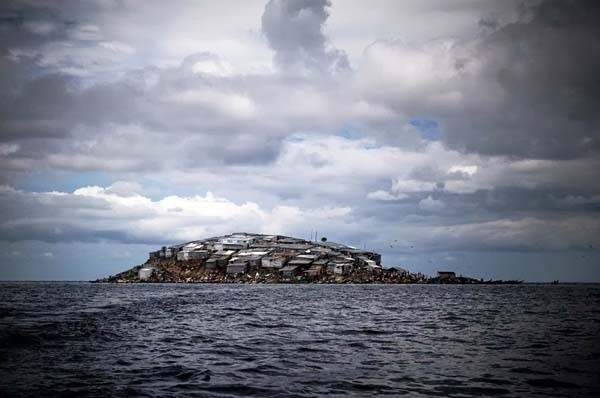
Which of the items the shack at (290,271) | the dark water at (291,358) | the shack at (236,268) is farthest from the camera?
the shack at (236,268)

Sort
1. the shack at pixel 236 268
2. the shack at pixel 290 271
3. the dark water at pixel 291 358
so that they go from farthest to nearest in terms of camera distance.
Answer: the shack at pixel 236 268, the shack at pixel 290 271, the dark water at pixel 291 358

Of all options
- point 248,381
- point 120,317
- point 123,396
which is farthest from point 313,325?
point 123,396

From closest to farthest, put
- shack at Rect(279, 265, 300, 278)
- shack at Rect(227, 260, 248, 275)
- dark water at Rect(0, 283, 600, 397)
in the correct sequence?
dark water at Rect(0, 283, 600, 397), shack at Rect(279, 265, 300, 278), shack at Rect(227, 260, 248, 275)

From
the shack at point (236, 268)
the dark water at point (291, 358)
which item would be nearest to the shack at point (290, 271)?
the shack at point (236, 268)

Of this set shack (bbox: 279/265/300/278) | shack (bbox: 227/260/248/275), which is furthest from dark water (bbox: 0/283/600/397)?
shack (bbox: 227/260/248/275)

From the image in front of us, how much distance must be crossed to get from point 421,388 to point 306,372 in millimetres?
5186

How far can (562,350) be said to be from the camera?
85.5ft

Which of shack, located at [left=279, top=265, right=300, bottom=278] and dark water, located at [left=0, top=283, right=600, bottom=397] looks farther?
shack, located at [left=279, top=265, right=300, bottom=278]

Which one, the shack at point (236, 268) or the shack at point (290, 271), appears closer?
the shack at point (290, 271)

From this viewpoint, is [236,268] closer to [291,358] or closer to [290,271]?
[290,271]

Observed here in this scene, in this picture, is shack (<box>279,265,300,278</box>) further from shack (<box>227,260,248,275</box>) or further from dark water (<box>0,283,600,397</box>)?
dark water (<box>0,283,600,397</box>)

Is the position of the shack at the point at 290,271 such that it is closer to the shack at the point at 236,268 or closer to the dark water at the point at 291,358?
the shack at the point at 236,268

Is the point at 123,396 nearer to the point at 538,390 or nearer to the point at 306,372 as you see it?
the point at 306,372

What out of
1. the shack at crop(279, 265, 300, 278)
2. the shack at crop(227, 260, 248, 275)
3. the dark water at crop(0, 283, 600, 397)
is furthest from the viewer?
the shack at crop(227, 260, 248, 275)
